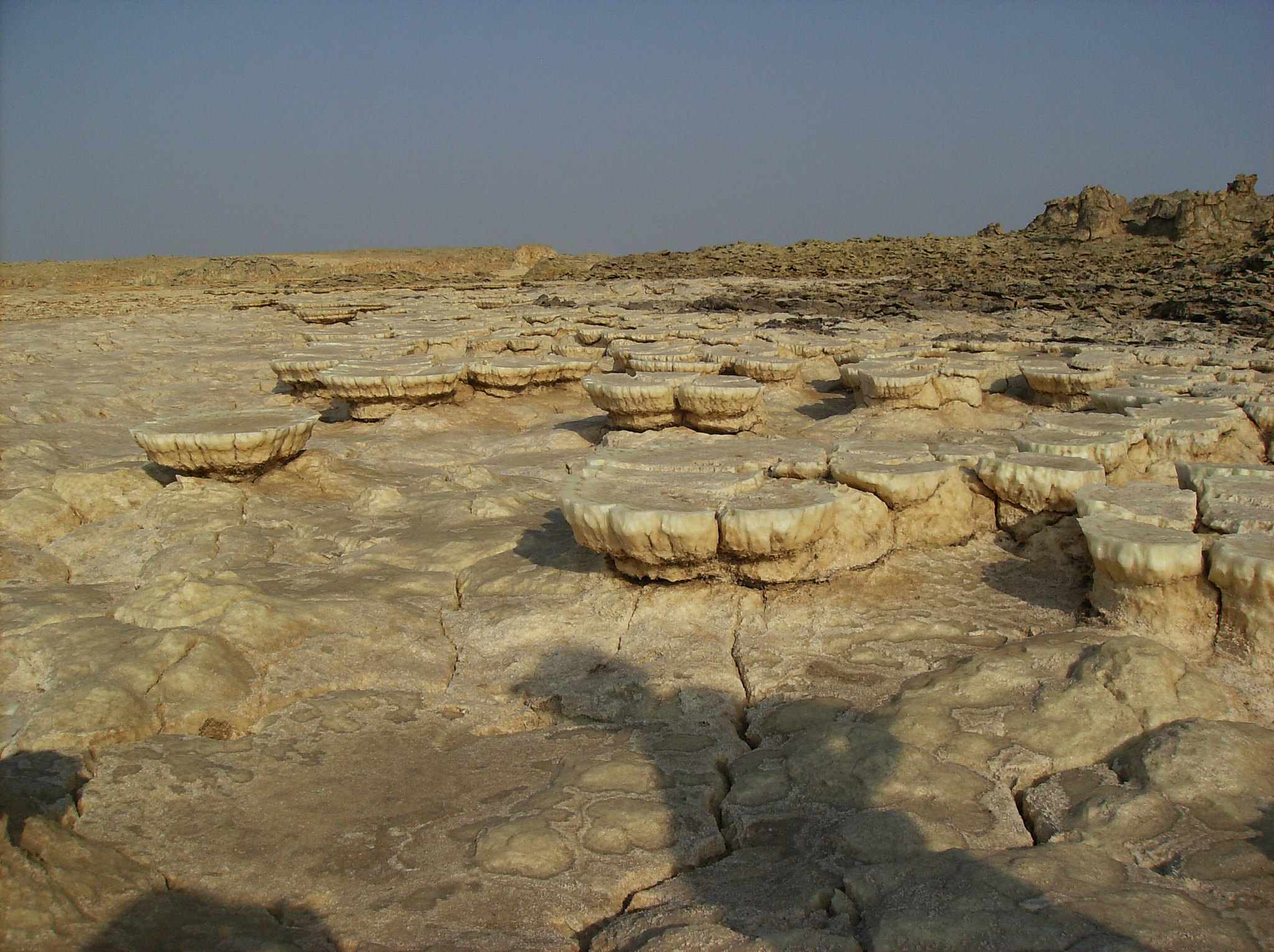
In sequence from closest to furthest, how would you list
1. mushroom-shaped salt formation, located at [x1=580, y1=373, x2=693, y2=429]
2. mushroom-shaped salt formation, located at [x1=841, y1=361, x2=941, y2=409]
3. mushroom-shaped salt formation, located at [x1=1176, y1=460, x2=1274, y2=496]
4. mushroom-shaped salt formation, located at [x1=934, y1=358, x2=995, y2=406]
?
mushroom-shaped salt formation, located at [x1=1176, y1=460, x2=1274, y2=496], mushroom-shaped salt formation, located at [x1=580, y1=373, x2=693, y2=429], mushroom-shaped salt formation, located at [x1=841, y1=361, x2=941, y2=409], mushroom-shaped salt formation, located at [x1=934, y1=358, x2=995, y2=406]

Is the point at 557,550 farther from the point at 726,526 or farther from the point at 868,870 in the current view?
the point at 868,870

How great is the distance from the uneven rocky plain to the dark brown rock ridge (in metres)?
12.6

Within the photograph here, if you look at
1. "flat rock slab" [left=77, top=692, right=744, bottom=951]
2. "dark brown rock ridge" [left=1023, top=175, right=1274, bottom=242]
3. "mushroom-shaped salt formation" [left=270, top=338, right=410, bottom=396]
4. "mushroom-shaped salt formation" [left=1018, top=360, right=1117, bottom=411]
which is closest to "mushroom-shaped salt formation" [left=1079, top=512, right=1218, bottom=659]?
"flat rock slab" [left=77, top=692, right=744, bottom=951]

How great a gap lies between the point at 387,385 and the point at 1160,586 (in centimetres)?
577

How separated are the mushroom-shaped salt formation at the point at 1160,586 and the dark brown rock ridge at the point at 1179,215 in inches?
631

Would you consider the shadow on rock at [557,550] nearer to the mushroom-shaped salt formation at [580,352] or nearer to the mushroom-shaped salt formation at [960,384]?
the mushroom-shaped salt formation at [960,384]

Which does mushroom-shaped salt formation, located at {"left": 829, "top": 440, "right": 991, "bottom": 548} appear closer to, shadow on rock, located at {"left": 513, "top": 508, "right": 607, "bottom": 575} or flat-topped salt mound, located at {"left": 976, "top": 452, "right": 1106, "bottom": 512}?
flat-topped salt mound, located at {"left": 976, "top": 452, "right": 1106, "bottom": 512}

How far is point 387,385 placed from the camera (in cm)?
704

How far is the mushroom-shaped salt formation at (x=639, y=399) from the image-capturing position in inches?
242

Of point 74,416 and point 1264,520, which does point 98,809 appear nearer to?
point 1264,520

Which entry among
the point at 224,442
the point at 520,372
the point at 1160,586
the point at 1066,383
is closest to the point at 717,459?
the point at 1160,586

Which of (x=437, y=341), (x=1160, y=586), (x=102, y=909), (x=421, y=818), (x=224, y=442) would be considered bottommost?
(x=421, y=818)

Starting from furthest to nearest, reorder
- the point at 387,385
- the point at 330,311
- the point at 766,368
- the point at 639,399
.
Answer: the point at 330,311 < the point at 766,368 < the point at 387,385 < the point at 639,399

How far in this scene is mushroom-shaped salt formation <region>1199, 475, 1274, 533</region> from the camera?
3145 millimetres
